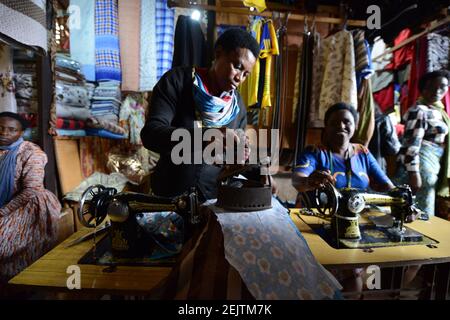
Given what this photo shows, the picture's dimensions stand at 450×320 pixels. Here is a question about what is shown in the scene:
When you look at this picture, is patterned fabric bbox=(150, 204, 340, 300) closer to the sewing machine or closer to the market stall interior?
the market stall interior

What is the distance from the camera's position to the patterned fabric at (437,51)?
2.76 m

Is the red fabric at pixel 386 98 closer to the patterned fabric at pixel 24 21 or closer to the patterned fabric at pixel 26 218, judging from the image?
the patterned fabric at pixel 24 21

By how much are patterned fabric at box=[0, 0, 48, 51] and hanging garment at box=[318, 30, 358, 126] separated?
225 cm

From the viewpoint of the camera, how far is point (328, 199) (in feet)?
3.98

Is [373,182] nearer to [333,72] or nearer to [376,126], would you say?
[376,126]

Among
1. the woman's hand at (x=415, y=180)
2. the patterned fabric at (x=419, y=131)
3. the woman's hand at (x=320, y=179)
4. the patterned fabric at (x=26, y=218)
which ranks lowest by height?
the patterned fabric at (x=26, y=218)

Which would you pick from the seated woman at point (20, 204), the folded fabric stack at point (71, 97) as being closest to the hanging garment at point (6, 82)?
the seated woman at point (20, 204)

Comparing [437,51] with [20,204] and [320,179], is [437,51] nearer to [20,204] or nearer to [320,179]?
[320,179]

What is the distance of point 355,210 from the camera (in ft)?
3.85

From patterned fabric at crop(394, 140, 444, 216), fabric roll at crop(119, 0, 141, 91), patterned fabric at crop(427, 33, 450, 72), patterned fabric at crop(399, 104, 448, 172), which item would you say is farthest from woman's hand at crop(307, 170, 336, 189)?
patterned fabric at crop(427, 33, 450, 72)

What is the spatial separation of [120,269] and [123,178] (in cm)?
173

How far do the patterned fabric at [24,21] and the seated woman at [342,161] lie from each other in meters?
1.77

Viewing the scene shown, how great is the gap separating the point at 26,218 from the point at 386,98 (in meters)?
4.07

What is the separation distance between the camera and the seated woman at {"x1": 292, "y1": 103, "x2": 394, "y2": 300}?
1786 mm
